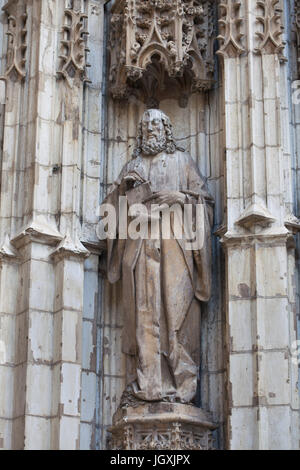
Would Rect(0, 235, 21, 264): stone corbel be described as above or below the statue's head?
below

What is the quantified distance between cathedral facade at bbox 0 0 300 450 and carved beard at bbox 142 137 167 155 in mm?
17

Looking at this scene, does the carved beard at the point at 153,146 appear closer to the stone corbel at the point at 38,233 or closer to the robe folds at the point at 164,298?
the robe folds at the point at 164,298

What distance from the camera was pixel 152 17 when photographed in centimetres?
1339

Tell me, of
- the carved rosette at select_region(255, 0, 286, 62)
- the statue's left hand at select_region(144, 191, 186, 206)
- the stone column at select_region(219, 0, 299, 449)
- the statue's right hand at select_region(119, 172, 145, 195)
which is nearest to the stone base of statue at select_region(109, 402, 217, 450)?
the stone column at select_region(219, 0, 299, 449)

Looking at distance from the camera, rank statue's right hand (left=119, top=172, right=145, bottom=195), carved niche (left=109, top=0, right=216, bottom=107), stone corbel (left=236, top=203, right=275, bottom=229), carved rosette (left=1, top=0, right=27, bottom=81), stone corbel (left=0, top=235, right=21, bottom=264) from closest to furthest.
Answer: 1. stone corbel (left=236, top=203, right=275, bottom=229)
2. stone corbel (left=0, top=235, right=21, bottom=264)
3. statue's right hand (left=119, top=172, right=145, bottom=195)
4. carved niche (left=109, top=0, right=216, bottom=107)
5. carved rosette (left=1, top=0, right=27, bottom=81)

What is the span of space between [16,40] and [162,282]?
3.31 meters

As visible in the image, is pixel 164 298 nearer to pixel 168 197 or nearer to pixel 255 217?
pixel 168 197

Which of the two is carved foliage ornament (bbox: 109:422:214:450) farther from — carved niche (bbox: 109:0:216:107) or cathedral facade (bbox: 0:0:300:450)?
carved niche (bbox: 109:0:216:107)

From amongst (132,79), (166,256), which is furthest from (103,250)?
(132,79)

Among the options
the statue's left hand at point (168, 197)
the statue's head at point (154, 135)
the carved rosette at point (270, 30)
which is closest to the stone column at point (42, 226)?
the statue's head at point (154, 135)

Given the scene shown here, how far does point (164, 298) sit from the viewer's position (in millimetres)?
12469

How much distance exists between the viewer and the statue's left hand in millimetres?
12609

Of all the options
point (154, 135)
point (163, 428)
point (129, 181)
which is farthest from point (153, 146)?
point (163, 428)

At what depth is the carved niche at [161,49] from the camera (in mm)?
13258
